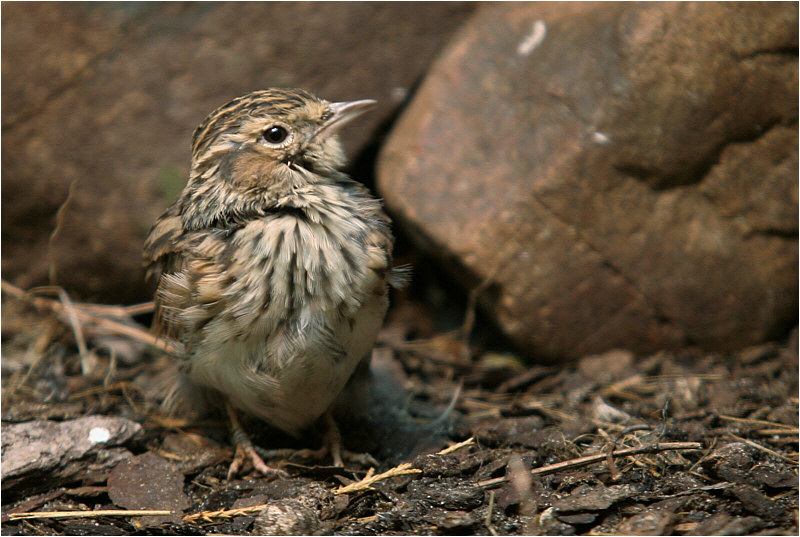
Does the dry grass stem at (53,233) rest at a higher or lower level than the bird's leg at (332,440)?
higher

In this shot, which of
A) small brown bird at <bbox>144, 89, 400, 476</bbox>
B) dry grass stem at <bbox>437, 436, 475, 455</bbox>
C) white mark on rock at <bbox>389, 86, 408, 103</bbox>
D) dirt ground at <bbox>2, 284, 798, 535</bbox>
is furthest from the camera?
white mark on rock at <bbox>389, 86, 408, 103</bbox>

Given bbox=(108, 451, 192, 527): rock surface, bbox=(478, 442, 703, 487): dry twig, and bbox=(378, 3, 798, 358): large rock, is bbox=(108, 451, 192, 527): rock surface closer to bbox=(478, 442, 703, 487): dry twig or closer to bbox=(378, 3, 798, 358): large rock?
bbox=(478, 442, 703, 487): dry twig

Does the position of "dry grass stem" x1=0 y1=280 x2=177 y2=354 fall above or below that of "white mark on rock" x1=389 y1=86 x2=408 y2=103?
below

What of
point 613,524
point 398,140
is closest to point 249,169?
point 398,140

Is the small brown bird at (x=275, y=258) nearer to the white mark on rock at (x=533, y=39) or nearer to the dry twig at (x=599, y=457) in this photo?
the dry twig at (x=599, y=457)

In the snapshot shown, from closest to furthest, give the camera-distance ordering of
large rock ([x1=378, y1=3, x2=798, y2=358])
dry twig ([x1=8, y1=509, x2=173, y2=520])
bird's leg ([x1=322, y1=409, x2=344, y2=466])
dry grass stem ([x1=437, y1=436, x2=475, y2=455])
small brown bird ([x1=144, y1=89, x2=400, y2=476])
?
small brown bird ([x1=144, y1=89, x2=400, y2=476]) → dry twig ([x1=8, y1=509, x2=173, y2=520]) → dry grass stem ([x1=437, y1=436, x2=475, y2=455]) → bird's leg ([x1=322, y1=409, x2=344, y2=466]) → large rock ([x1=378, y1=3, x2=798, y2=358])

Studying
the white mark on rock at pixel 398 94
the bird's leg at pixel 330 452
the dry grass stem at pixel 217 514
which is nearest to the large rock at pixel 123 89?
the white mark on rock at pixel 398 94

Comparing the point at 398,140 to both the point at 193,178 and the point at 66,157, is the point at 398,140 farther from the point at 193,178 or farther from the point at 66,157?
the point at 66,157

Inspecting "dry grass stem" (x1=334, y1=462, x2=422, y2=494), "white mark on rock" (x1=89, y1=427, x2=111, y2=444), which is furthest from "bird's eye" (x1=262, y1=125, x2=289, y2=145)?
"white mark on rock" (x1=89, y1=427, x2=111, y2=444)
